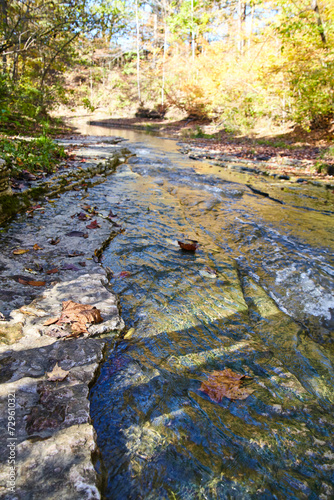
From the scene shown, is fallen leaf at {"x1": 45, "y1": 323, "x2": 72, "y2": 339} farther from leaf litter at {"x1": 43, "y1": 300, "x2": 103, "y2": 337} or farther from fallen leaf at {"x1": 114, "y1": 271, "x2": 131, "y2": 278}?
fallen leaf at {"x1": 114, "y1": 271, "x2": 131, "y2": 278}

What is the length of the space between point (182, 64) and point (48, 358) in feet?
103

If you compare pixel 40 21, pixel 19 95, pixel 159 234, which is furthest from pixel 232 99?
pixel 159 234

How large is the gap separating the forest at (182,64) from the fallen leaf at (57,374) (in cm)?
542

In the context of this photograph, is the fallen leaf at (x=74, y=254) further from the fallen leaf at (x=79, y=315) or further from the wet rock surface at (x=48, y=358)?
the fallen leaf at (x=79, y=315)

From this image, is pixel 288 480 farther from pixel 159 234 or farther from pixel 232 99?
pixel 232 99

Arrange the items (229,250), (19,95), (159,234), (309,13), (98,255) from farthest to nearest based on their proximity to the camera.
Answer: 1. (309,13)
2. (19,95)
3. (159,234)
4. (229,250)
5. (98,255)

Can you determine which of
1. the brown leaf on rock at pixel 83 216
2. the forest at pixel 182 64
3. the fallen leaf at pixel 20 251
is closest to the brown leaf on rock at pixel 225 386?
the fallen leaf at pixel 20 251

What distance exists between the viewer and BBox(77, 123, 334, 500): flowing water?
1.02 meters

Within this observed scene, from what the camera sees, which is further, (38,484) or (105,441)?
(105,441)

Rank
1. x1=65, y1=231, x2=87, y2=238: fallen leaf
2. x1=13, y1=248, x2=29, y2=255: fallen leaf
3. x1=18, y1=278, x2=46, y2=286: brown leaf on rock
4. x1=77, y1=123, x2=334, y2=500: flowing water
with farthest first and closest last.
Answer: x1=65, y1=231, x2=87, y2=238: fallen leaf
x1=13, y1=248, x2=29, y2=255: fallen leaf
x1=18, y1=278, x2=46, y2=286: brown leaf on rock
x1=77, y1=123, x2=334, y2=500: flowing water

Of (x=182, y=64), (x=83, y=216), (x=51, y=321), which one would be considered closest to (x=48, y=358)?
(x=51, y=321)

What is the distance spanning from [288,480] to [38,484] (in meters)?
0.85

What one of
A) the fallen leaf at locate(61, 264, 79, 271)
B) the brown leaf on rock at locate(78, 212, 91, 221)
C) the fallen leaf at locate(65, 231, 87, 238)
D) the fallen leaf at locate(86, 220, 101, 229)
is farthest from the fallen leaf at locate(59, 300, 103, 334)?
the brown leaf on rock at locate(78, 212, 91, 221)

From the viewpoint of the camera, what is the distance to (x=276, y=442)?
3.76 ft
